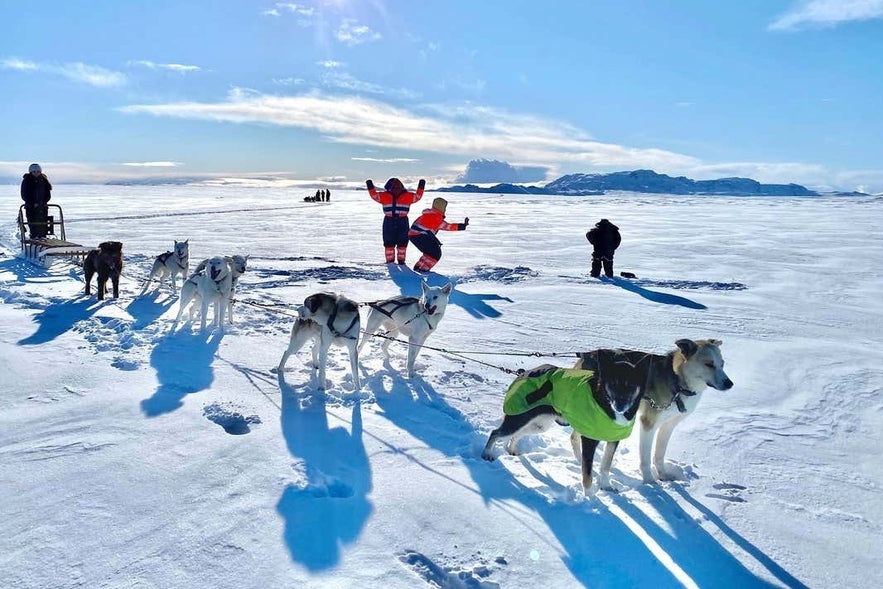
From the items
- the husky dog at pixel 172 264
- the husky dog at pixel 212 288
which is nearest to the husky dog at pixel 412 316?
the husky dog at pixel 212 288

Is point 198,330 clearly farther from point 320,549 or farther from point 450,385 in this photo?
point 320,549

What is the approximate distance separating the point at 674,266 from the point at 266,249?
11098 millimetres

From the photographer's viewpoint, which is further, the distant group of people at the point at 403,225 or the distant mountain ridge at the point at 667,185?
the distant mountain ridge at the point at 667,185

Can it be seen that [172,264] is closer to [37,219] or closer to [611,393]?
[37,219]

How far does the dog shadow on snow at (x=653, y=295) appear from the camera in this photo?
10172 millimetres

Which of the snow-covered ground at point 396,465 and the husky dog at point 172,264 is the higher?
the husky dog at point 172,264

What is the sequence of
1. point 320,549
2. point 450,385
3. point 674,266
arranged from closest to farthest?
1. point 320,549
2. point 450,385
3. point 674,266

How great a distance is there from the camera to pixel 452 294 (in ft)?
34.7

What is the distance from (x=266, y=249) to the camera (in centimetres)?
1644

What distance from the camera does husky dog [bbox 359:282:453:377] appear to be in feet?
19.9

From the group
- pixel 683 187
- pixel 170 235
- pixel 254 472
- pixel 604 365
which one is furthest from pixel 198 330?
pixel 683 187

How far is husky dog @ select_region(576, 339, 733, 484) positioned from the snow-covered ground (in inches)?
16.8

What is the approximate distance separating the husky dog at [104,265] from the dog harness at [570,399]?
739 centimetres

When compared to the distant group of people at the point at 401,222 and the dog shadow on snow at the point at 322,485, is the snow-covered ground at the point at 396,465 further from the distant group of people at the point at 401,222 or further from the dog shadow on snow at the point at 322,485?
the distant group of people at the point at 401,222
